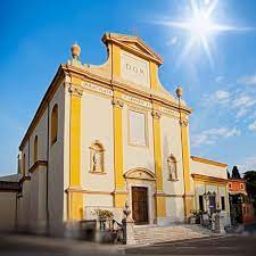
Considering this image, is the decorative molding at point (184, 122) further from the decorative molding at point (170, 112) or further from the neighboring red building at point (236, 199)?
the neighboring red building at point (236, 199)

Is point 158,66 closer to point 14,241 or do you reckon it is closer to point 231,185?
point 231,185

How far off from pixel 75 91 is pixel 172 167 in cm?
919

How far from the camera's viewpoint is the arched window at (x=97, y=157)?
64.6 ft

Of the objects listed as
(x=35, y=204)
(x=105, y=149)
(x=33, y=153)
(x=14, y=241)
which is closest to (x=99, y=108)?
(x=105, y=149)

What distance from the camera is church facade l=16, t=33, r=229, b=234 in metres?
19.1

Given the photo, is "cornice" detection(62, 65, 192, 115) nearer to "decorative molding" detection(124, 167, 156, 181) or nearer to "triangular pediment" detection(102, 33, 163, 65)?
"triangular pediment" detection(102, 33, 163, 65)

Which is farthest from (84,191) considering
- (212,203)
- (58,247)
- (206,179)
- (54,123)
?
(58,247)

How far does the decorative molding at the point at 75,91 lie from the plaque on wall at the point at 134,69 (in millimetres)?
4128

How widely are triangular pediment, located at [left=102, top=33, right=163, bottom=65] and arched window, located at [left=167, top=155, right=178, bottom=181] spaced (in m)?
7.27

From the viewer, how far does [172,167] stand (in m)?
24.5

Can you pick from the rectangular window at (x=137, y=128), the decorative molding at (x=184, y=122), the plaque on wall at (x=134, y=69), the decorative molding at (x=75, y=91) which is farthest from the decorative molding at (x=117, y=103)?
the decorative molding at (x=184, y=122)

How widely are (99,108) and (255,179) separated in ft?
133

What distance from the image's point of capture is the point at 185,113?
26703 millimetres

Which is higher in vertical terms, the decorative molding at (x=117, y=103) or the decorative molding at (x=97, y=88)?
the decorative molding at (x=97, y=88)
